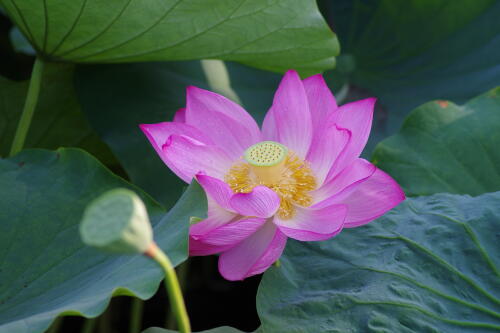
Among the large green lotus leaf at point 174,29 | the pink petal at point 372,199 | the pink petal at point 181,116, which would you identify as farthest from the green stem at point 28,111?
the pink petal at point 372,199

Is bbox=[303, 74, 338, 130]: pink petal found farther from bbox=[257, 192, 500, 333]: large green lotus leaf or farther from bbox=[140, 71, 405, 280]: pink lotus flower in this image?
bbox=[257, 192, 500, 333]: large green lotus leaf

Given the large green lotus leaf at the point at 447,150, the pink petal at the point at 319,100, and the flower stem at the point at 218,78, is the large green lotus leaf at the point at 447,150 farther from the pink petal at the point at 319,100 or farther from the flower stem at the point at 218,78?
the flower stem at the point at 218,78

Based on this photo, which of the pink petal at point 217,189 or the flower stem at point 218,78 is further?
the flower stem at point 218,78

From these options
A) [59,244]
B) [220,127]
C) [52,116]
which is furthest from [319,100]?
[52,116]

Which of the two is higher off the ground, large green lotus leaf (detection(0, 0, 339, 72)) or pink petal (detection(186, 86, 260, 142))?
large green lotus leaf (detection(0, 0, 339, 72))

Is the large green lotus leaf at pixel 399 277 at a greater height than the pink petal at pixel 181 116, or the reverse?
the pink petal at pixel 181 116

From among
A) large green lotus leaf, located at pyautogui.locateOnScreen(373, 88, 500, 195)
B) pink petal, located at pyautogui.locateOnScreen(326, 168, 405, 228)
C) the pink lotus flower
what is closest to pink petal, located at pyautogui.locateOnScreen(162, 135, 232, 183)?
the pink lotus flower

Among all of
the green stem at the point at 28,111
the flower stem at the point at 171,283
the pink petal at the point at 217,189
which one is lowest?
the green stem at the point at 28,111

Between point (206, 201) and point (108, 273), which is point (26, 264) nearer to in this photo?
point (108, 273)
